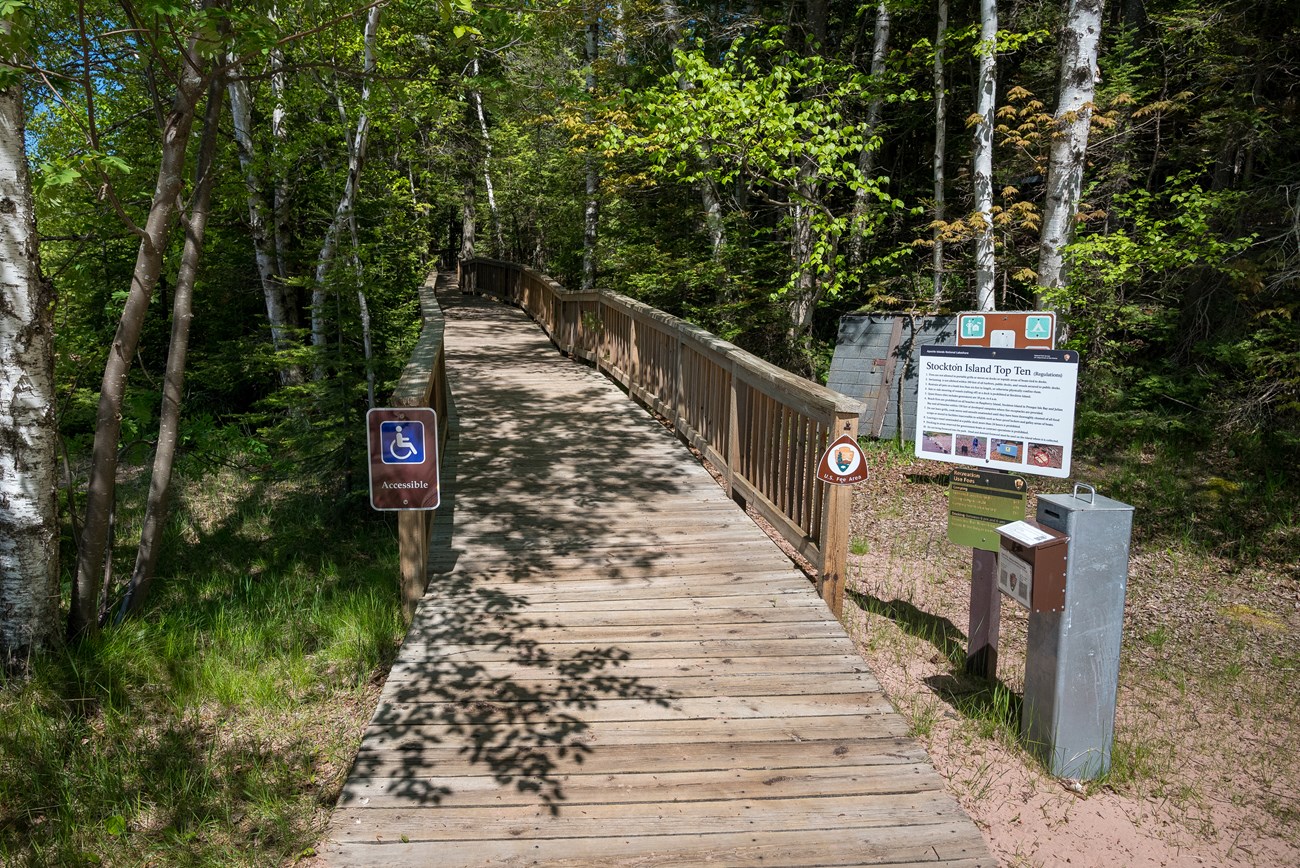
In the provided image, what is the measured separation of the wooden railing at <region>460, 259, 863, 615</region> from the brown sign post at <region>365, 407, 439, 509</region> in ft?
7.45

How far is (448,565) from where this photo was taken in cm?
537

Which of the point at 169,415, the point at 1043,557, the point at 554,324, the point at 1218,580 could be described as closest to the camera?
the point at 1043,557

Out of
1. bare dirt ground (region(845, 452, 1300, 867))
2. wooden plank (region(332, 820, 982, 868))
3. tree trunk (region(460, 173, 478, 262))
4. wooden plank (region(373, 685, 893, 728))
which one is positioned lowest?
bare dirt ground (region(845, 452, 1300, 867))

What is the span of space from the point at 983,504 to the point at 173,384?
4936 mm

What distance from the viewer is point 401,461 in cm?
471

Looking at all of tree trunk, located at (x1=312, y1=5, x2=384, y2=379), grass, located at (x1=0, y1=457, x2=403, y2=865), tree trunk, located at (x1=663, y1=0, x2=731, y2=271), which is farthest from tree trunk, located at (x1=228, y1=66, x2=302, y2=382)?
grass, located at (x1=0, y1=457, x2=403, y2=865)

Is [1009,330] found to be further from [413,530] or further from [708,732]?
[413,530]

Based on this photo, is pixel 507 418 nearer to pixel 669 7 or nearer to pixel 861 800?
pixel 861 800

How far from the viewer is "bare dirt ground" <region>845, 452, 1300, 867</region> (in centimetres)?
334

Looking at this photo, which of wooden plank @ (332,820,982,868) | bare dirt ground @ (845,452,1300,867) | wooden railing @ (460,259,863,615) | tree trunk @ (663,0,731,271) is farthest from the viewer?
tree trunk @ (663,0,731,271)

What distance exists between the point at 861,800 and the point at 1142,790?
1.40 meters

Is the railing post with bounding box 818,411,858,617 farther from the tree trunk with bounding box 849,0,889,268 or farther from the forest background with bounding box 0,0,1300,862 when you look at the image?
the tree trunk with bounding box 849,0,889,268

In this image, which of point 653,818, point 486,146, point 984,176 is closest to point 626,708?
point 653,818

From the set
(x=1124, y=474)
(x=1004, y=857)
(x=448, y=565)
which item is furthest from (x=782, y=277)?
(x=1004, y=857)
